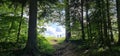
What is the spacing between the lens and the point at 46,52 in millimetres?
17234

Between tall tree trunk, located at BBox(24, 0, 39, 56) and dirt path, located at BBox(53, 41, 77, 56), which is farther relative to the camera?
dirt path, located at BBox(53, 41, 77, 56)

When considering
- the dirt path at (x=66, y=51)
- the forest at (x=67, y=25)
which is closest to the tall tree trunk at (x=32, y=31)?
the forest at (x=67, y=25)

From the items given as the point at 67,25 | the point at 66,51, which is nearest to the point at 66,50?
the point at 66,51

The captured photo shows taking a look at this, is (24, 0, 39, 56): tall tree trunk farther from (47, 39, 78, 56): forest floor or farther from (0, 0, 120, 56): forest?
(47, 39, 78, 56): forest floor

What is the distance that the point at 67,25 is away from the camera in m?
22.8

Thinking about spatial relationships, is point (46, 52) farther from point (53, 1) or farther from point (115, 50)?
point (115, 50)

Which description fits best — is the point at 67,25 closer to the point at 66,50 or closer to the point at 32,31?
the point at 66,50

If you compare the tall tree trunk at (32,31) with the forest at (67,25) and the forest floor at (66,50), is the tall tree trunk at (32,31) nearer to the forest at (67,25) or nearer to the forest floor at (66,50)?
the forest at (67,25)

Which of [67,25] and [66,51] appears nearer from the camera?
[66,51]

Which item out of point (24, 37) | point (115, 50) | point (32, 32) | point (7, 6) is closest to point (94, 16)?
point (115, 50)

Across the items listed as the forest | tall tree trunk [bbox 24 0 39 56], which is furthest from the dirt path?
tall tree trunk [bbox 24 0 39 56]

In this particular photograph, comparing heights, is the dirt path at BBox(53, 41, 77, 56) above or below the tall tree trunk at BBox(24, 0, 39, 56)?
below

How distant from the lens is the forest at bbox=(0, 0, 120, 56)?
15.1 m

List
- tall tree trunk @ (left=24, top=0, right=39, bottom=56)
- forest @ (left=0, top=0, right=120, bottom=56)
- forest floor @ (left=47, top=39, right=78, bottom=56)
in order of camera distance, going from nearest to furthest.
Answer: forest @ (left=0, top=0, right=120, bottom=56) < tall tree trunk @ (left=24, top=0, right=39, bottom=56) < forest floor @ (left=47, top=39, right=78, bottom=56)
